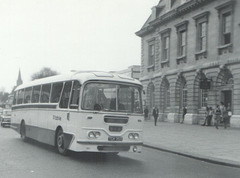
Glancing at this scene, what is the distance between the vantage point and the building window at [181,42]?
34.7 metres

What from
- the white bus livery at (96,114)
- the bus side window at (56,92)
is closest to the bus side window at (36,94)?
the bus side window at (56,92)

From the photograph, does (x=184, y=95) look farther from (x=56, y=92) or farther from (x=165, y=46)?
(x=56, y=92)

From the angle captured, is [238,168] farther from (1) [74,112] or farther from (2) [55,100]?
(2) [55,100]

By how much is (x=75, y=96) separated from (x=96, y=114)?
1.01 meters

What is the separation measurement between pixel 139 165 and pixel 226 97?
20656 millimetres

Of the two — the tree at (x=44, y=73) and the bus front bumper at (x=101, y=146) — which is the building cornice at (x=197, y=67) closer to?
the bus front bumper at (x=101, y=146)

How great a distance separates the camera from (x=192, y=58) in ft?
109

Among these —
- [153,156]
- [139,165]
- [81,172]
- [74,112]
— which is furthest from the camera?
[153,156]

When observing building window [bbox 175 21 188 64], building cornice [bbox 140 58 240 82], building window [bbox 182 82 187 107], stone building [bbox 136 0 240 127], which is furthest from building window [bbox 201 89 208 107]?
building window [bbox 175 21 188 64]

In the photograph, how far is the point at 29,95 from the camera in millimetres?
16750

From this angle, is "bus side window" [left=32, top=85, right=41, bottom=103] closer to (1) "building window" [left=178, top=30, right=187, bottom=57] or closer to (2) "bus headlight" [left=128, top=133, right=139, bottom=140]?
(2) "bus headlight" [left=128, top=133, right=139, bottom=140]

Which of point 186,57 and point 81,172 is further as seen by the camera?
point 186,57

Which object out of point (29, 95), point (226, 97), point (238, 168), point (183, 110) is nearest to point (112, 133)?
point (238, 168)

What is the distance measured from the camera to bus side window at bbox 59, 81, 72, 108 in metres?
12.3
